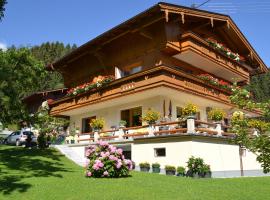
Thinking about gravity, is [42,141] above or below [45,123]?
below

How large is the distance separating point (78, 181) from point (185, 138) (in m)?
6.28

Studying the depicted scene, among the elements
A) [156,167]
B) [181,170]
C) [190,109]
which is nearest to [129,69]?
[190,109]

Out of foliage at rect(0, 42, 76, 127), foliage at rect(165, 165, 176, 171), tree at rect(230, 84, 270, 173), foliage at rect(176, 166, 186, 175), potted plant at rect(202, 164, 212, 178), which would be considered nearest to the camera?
tree at rect(230, 84, 270, 173)

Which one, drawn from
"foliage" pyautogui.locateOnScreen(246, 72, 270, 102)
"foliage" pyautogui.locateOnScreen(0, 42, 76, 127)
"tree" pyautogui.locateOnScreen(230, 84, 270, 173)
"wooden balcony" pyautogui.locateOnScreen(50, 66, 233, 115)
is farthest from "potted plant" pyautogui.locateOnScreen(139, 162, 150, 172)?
"foliage" pyautogui.locateOnScreen(246, 72, 270, 102)

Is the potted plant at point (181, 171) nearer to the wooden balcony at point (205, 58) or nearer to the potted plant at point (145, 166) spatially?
the potted plant at point (145, 166)

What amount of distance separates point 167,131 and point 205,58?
829cm

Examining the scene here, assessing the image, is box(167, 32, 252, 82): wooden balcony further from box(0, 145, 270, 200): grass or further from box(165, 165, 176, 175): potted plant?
box(0, 145, 270, 200): grass

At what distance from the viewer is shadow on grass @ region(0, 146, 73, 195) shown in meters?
12.0

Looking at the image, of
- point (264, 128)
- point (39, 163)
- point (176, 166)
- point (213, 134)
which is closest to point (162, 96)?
point (213, 134)

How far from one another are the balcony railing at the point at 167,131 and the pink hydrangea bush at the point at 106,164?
3.84 m

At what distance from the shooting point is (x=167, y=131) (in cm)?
1752

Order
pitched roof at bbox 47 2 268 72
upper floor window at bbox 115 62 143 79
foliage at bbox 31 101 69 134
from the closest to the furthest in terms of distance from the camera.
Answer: pitched roof at bbox 47 2 268 72
upper floor window at bbox 115 62 143 79
foliage at bbox 31 101 69 134

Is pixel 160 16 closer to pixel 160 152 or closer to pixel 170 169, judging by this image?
pixel 160 152

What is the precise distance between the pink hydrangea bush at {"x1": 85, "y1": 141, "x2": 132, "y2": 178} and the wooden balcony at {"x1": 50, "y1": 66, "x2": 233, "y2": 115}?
558cm
